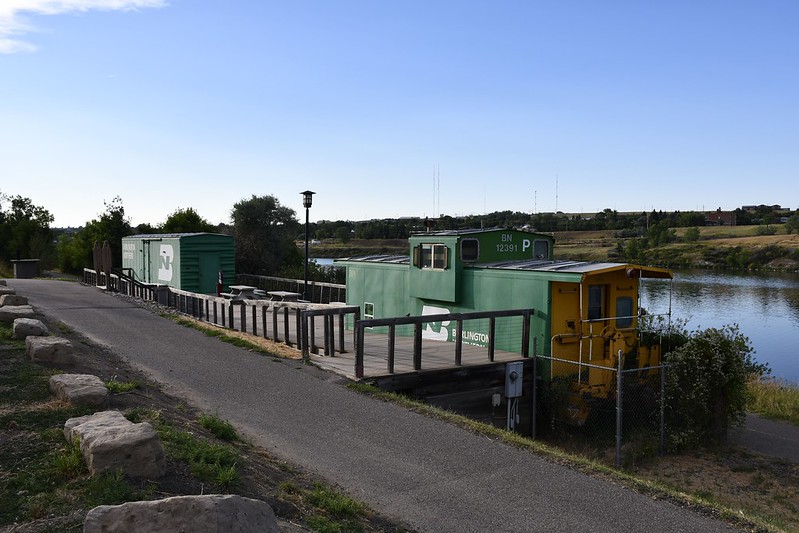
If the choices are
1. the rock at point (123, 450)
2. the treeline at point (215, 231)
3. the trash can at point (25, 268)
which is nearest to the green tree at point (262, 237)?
the treeline at point (215, 231)

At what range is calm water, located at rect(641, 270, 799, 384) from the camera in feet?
88.1

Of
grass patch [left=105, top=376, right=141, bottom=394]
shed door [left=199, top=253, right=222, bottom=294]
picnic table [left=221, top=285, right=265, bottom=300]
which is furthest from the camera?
shed door [left=199, top=253, right=222, bottom=294]

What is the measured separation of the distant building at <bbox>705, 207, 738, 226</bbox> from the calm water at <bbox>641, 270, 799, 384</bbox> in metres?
49.3

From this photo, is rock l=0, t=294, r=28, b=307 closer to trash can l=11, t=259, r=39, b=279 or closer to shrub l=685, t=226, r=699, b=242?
trash can l=11, t=259, r=39, b=279

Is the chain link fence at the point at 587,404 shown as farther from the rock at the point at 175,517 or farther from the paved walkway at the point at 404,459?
the rock at the point at 175,517

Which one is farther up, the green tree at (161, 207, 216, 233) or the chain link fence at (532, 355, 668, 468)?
the green tree at (161, 207, 216, 233)

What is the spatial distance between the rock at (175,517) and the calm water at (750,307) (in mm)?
19505

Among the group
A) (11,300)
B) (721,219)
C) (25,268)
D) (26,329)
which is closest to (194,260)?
(11,300)

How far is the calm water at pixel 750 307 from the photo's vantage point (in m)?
26.9

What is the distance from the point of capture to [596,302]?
1346 centimetres

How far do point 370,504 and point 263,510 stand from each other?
1998 mm

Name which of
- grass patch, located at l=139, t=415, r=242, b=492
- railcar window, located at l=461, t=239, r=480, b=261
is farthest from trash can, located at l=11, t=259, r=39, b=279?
grass patch, located at l=139, t=415, r=242, b=492

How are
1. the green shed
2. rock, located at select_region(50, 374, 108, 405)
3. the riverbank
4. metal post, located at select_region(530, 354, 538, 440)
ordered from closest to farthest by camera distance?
→ rock, located at select_region(50, 374, 108, 405) → metal post, located at select_region(530, 354, 538, 440) → the green shed → the riverbank

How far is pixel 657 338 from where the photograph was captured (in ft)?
47.1
